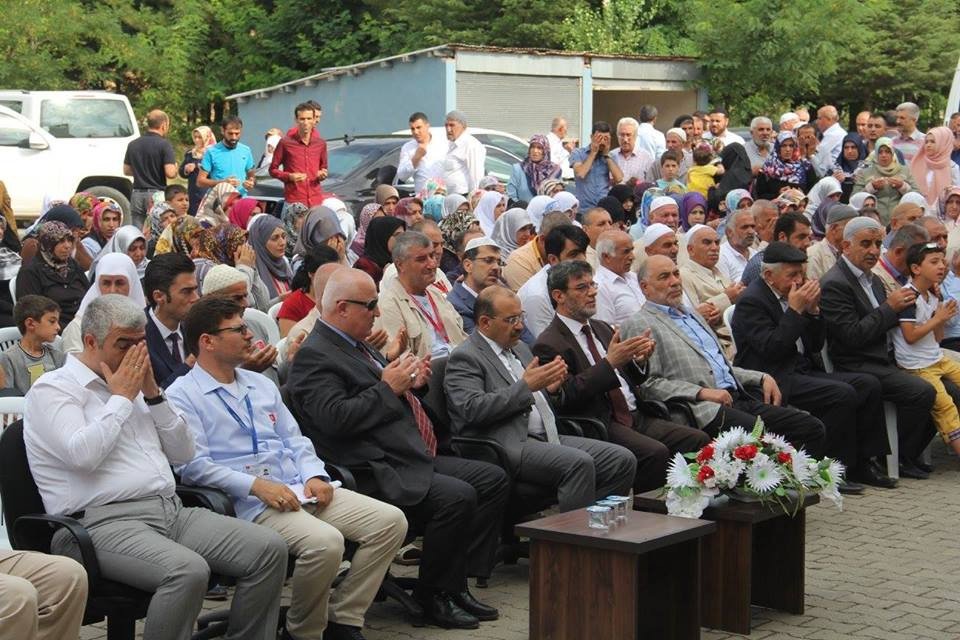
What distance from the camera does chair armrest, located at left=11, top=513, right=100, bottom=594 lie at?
5062 millimetres

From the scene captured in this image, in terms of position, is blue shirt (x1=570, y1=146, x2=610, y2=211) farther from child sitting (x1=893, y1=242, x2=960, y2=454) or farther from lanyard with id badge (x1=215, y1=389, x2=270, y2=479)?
lanyard with id badge (x1=215, y1=389, x2=270, y2=479)

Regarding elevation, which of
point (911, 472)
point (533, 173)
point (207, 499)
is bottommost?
point (911, 472)

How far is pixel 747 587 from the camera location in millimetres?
6379

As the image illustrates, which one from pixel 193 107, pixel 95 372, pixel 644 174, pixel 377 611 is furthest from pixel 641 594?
pixel 193 107

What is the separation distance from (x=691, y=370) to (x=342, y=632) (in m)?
3.23

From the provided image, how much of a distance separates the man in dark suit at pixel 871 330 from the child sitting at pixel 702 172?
591cm

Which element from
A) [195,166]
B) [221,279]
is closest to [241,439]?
[221,279]

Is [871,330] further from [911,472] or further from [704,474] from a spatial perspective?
[704,474]

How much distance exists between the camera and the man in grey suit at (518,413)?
6.97 meters

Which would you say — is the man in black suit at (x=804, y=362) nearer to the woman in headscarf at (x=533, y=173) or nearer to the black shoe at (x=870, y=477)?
the black shoe at (x=870, y=477)

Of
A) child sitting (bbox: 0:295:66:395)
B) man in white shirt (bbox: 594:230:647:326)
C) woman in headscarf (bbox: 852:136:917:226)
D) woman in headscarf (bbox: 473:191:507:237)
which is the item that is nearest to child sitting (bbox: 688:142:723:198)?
woman in headscarf (bbox: 852:136:917:226)

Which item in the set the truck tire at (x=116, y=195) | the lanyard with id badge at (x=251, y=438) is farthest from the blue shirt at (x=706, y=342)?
the truck tire at (x=116, y=195)

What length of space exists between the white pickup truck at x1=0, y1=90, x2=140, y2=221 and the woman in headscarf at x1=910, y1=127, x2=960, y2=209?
34.4ft

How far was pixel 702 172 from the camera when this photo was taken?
15.8 m
